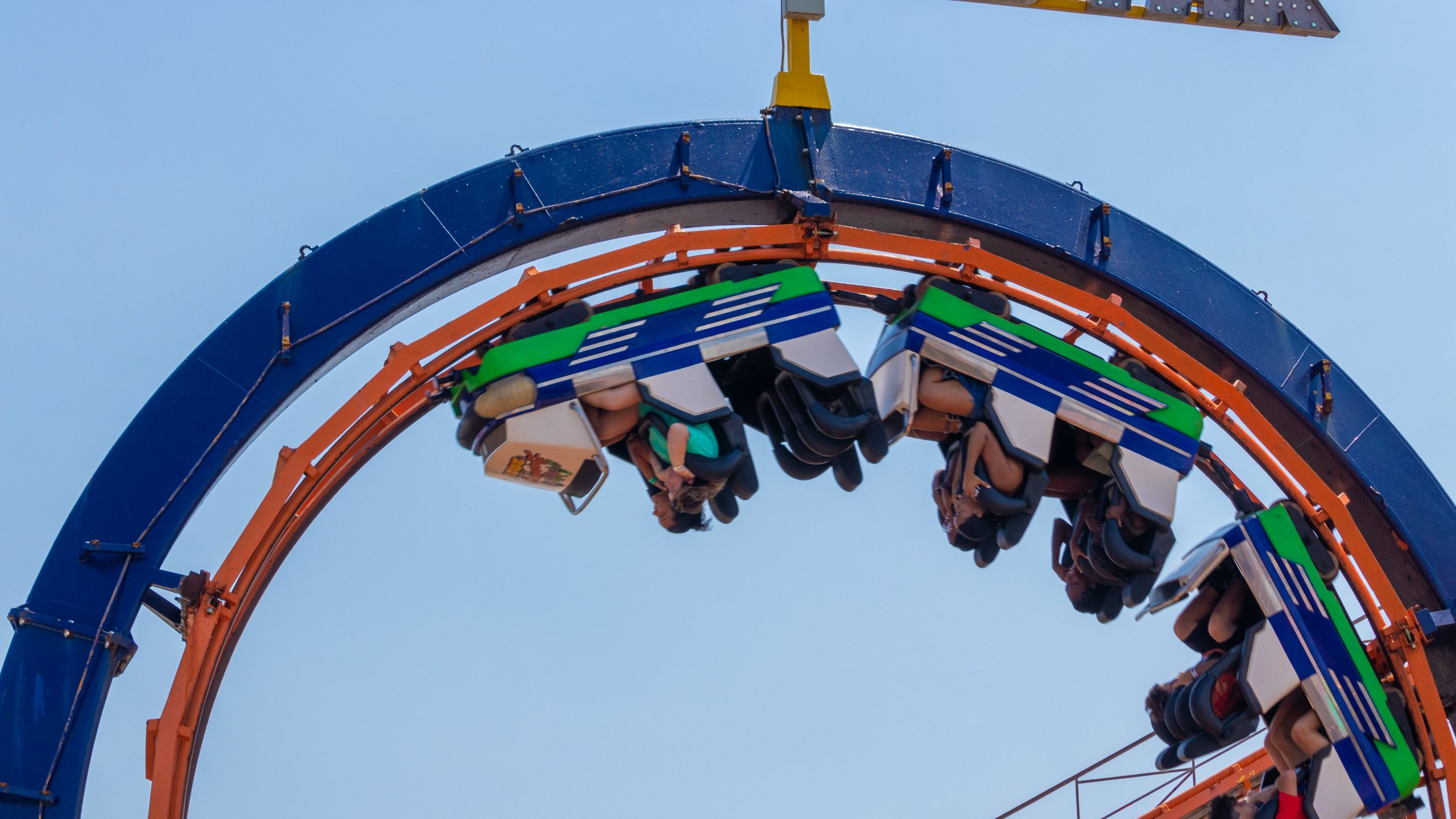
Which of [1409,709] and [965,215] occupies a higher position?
[965,215]

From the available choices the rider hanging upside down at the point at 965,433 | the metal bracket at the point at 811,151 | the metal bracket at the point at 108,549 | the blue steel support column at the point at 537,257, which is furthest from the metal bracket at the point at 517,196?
the metal bracket at the point at 108,549

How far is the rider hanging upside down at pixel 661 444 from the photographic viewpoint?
827 centimetres

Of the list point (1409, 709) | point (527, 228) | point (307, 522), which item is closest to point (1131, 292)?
point (1409, 709)

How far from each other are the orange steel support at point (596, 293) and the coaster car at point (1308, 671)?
0.62 ft

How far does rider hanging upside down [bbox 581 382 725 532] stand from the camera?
827cm

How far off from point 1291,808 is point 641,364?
13.1ft

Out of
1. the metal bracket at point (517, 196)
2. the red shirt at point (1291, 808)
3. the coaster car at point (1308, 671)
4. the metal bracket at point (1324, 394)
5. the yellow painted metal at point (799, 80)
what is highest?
the yellow painted metal at point (799, 80)

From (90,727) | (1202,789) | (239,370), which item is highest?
(239,370)

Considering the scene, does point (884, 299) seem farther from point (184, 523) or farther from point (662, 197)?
point (184, 523)

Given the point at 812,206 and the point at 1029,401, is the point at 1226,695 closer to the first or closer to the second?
the point at 1029,401

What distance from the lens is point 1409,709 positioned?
371 inches

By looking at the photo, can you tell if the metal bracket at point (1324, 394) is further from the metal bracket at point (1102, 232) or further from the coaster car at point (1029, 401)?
the metal bracket at point (1102, 232)

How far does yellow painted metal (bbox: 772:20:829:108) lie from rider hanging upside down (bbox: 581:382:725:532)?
188cm

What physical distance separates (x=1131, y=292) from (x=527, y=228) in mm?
3289
